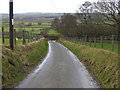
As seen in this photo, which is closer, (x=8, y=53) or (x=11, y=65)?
(x=11, y=65)

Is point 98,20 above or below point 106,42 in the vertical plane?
above

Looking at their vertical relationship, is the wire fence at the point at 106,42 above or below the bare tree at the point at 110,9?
below

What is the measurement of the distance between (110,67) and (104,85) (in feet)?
6.91

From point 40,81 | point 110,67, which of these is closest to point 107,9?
point 110,67

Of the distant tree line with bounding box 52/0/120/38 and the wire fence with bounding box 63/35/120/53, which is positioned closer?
the wire fence with bounding box 63/35/120/53

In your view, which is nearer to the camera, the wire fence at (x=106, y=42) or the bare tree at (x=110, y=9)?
the wire fence at (x=106, y=42)

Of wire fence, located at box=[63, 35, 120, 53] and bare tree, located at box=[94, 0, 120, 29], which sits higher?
bare tree, located at box=[94, 0, 120, 29]

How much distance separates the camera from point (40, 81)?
345 inches

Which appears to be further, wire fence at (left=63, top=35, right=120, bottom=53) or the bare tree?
the bare tree

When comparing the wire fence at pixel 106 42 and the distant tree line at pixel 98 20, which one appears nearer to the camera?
the wire fence at pixel 106 42

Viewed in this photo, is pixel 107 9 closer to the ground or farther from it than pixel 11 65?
farther from it

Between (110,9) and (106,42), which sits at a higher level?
(110,9)

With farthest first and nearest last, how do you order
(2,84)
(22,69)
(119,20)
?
1. (119,20)
2. (22,69)
3. (2,84)

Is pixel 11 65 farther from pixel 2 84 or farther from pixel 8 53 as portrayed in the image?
pixel 2 84
